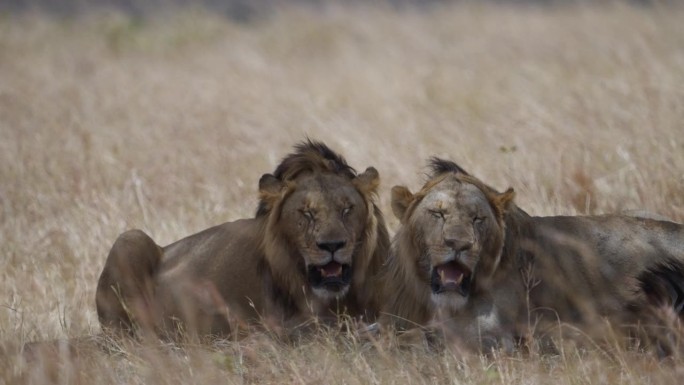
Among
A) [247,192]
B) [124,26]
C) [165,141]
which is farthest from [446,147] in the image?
[124,26]

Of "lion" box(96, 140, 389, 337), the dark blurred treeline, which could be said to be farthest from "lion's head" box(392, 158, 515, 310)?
the dark blurred treeline

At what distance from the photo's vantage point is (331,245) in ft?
19.7

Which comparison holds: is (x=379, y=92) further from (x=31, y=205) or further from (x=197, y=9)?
(x=197, y=9)

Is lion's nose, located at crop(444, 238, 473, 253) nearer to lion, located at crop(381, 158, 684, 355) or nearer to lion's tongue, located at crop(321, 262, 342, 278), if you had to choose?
lion, located at crop(381, 158, 684, 355)

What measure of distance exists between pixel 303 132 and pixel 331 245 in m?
5.17

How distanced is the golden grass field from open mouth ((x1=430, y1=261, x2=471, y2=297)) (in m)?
0.27

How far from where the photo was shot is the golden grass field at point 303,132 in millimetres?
5555

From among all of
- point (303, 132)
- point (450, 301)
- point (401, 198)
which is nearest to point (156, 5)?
point (303, 132)

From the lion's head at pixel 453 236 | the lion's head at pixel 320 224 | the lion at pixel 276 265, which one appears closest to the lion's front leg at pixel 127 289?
the lion at pixel 276 265

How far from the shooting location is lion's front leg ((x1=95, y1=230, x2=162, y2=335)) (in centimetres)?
676

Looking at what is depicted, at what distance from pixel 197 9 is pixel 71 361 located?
1370 centimetres

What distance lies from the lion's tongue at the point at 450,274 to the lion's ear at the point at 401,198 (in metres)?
0.41

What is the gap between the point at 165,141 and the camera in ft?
36.7

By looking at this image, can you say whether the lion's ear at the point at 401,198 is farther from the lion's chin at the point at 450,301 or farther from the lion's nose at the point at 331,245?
the lion's chin at the point at 450,301
